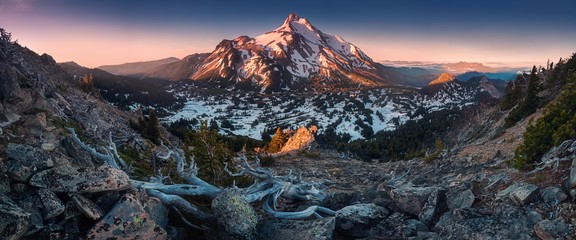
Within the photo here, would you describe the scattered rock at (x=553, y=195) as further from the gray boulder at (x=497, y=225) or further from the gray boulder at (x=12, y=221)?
the gray boulder at (x=12, y=221)

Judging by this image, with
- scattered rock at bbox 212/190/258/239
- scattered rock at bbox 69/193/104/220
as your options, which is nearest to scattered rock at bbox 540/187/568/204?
scattered rock at bbox 212/190/258/239

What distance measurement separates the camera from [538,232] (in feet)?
26.1

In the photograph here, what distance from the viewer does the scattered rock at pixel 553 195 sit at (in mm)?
8961

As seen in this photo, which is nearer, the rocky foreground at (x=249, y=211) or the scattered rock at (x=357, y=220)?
the rocky foreground at (x=249, y=211)

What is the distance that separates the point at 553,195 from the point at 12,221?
12.5m

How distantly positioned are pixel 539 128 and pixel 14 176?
715 inches

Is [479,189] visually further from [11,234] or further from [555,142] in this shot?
[11,234]

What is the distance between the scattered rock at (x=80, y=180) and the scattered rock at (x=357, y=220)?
6.41 metres

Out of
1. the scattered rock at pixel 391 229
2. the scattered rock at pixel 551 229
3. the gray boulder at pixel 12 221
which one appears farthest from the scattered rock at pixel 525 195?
the gray boulder at pixel 12 221

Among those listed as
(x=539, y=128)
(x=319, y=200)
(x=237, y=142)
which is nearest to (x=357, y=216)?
(x=319, y=200)

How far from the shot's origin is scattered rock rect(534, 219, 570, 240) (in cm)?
765

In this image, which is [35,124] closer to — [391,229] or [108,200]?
[108,200]

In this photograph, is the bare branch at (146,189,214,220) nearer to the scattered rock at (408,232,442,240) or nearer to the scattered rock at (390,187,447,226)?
the scattered rock at (408,232,442,240)

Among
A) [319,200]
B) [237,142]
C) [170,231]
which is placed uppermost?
[170,231]
